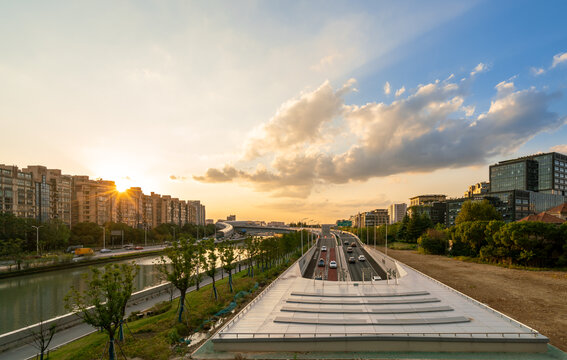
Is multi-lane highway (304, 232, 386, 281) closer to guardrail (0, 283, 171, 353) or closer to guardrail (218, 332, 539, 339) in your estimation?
guardrail (218, 332, 539, 339)

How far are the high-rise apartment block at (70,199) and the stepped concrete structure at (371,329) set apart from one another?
94.8m

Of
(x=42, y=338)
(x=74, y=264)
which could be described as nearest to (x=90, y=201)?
(x=74, y=264)

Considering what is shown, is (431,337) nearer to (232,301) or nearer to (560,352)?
(560,352)

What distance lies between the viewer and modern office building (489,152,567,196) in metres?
134

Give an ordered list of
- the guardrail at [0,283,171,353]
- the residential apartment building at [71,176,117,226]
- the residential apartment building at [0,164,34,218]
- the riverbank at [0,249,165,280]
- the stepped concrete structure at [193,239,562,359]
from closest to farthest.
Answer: the stepped concrete structure at [193,239,562,359] < the guardrail at [0,283,171,353] < the riverbank at [0,249,165,280] < the residential apartment building at [0,164,34,218] < the residential apartment building at [71,176,117,226]

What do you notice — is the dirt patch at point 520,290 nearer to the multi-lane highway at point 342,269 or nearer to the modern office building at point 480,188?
the multi-lane highway at point 342,269

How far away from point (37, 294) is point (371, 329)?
161 feet

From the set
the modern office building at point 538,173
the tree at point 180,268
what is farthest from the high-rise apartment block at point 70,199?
the modern office building at point 538,173

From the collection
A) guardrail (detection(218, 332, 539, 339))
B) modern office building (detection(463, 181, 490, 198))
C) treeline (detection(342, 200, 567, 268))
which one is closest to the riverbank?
guardrail (detection(218, 332, 539, 339))

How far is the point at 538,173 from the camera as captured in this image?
138875 millimetres

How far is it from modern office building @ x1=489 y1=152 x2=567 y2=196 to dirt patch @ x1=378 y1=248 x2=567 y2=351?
4142 inches

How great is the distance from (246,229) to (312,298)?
551 feet

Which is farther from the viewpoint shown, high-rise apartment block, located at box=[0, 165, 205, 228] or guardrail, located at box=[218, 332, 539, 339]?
high-rise apartment block, located at box=[0, 165, 205, 228]

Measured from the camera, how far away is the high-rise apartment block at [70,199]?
3236 inches
